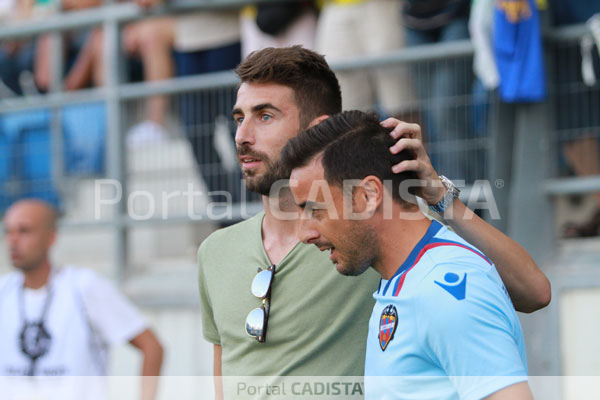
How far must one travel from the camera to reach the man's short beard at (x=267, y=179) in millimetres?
2812

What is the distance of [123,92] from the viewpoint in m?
6.50

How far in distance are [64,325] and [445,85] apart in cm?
272

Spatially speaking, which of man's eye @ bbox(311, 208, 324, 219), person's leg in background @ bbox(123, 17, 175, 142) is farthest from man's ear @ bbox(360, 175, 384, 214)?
person's leg in background @ bbox(123, 17, 175, 142)

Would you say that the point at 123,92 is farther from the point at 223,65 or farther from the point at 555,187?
the point at 555,187

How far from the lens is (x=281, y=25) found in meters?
5.89

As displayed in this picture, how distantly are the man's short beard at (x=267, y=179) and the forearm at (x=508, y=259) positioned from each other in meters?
0.64

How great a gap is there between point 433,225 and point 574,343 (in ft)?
9.71

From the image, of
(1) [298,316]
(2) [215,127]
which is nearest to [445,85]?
(2) [215,127]

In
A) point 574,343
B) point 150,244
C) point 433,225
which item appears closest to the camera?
point 433,225

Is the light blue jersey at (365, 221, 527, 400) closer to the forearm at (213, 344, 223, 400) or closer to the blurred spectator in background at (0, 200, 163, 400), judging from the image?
the forearm at (213, 344, 223, 400)

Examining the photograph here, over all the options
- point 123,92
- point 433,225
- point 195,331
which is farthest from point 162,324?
point 433,225

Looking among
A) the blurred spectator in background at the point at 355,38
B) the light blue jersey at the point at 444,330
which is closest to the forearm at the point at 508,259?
the light blue jersey at the point at 444,330

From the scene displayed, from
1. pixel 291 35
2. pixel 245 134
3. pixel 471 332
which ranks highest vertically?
pixel 291 35

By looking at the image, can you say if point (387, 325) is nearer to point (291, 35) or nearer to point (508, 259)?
point (508, 259)
